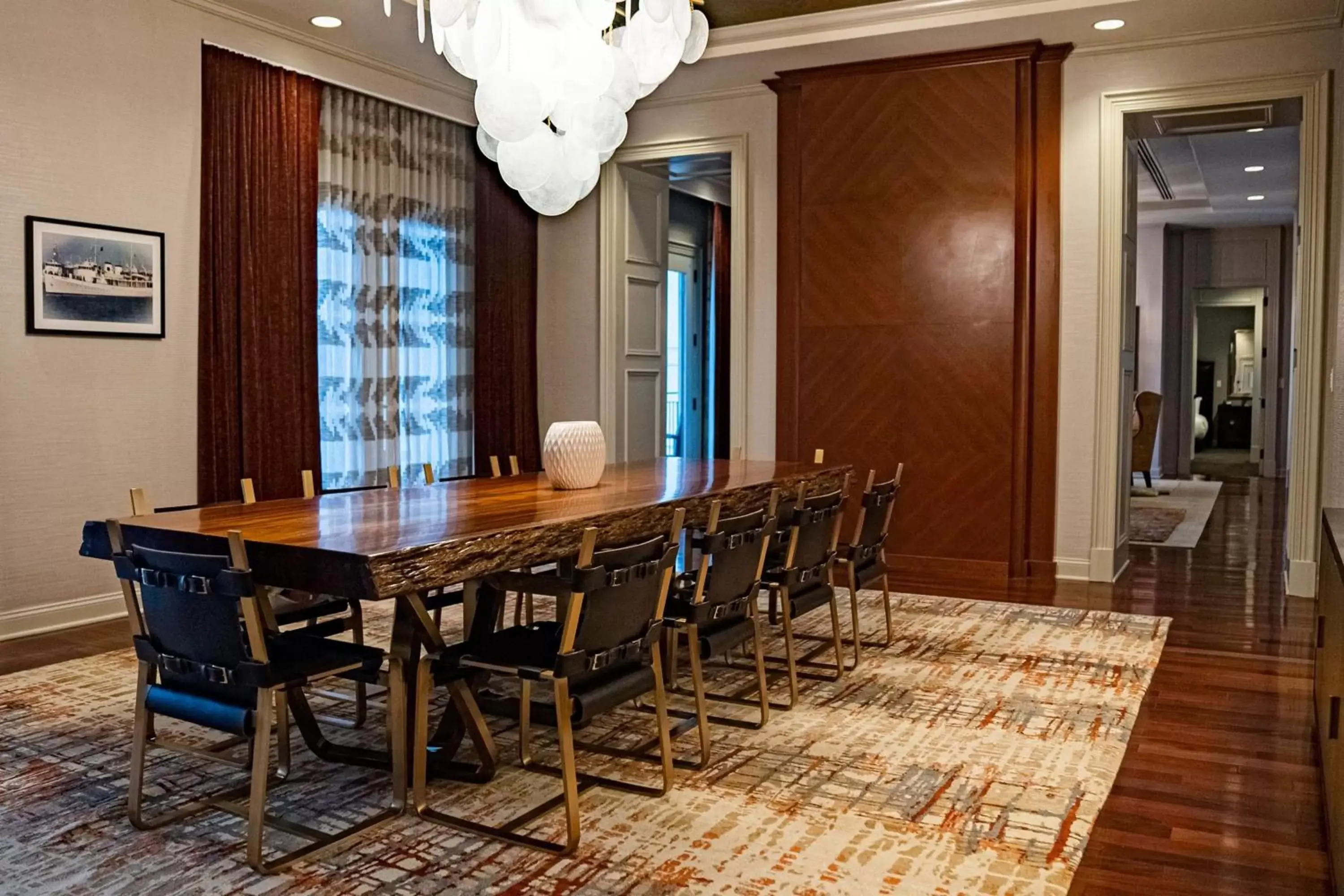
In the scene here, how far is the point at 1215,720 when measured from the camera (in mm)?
3855

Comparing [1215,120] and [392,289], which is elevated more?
[1215,120]

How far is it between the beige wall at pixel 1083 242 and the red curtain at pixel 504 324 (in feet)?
11.8

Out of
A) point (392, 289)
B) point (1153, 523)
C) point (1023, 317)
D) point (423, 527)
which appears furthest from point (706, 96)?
point (423, 527)

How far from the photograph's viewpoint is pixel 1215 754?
351 cm

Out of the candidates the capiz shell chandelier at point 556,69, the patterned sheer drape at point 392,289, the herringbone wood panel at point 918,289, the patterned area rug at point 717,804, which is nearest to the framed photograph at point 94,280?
the patterned sheer drape at point 392,289

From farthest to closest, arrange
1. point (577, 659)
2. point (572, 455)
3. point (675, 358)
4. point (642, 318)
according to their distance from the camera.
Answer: point (675, 358), point (642, 318), point (572, 455), point (577, 659)

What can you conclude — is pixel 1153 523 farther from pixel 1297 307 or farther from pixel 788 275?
pixel 788 275

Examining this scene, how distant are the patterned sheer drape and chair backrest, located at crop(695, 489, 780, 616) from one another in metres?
3.64

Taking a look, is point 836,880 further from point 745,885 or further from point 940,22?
point 940,22

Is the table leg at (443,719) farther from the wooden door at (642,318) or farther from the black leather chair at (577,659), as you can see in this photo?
the wooden door at (642,318)

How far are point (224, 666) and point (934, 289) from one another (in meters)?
5.07

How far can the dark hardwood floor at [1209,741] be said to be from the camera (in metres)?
2.71

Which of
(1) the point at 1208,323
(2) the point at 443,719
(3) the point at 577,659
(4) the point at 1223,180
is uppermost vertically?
(4) the point at 1223,180

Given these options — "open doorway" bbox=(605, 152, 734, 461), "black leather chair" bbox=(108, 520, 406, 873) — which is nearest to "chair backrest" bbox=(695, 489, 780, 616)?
"black leather chair" bbox=(108, 520, 406, 873)
